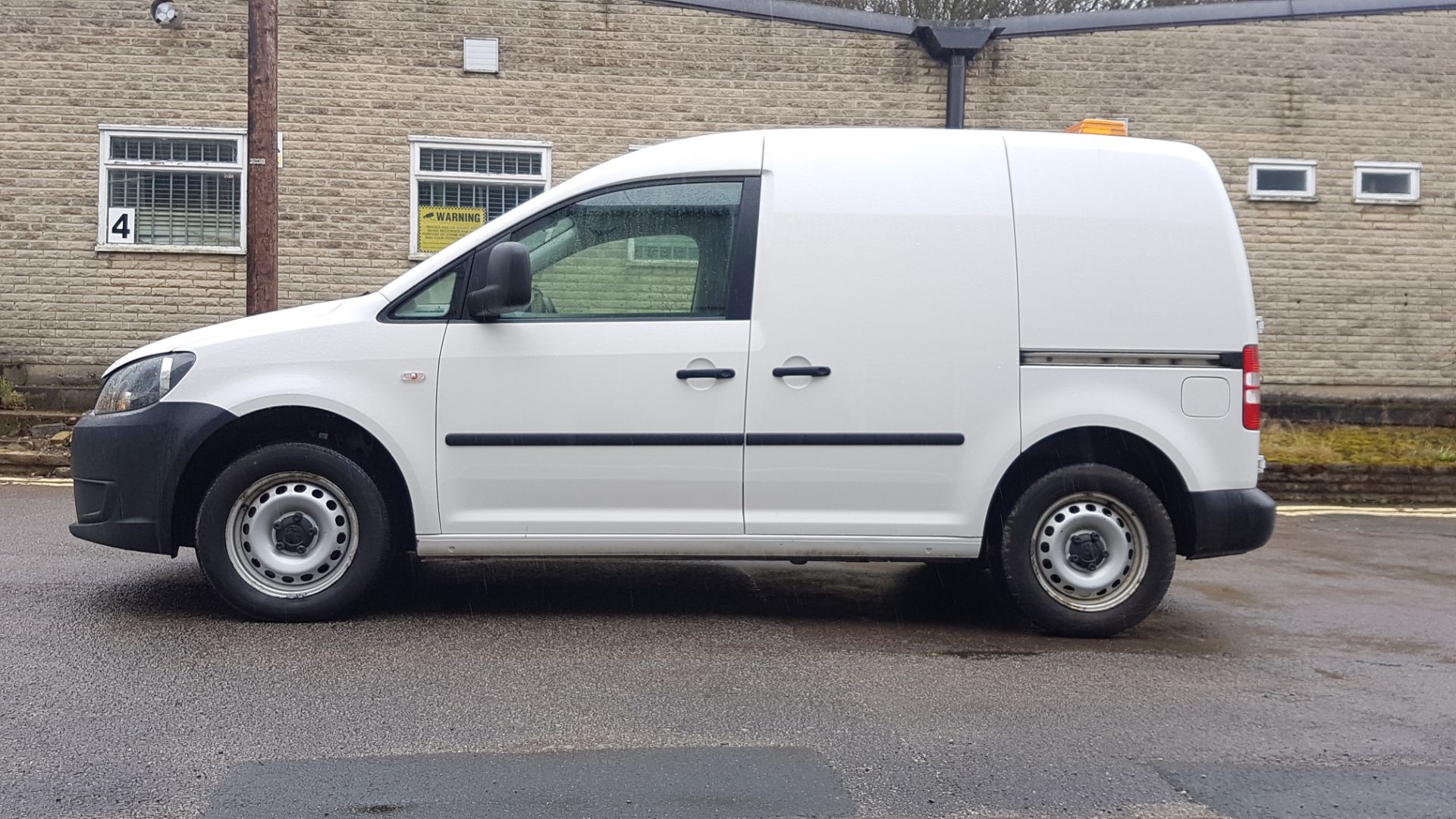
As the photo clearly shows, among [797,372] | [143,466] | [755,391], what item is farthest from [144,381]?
[797,372]

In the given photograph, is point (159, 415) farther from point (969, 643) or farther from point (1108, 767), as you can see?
point (1108, 767)

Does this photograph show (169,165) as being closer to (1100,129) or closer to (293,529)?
(293,529)

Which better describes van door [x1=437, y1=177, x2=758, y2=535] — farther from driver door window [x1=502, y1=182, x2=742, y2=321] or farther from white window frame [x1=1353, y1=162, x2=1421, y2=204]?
white window frame [x1=1353, y1=162, x2=1421, y2=204]

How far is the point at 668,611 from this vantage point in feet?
19.8

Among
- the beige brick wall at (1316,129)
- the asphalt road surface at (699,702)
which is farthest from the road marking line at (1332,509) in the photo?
the beige brick wall at (1316,129)

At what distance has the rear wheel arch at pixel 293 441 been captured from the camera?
5590mm

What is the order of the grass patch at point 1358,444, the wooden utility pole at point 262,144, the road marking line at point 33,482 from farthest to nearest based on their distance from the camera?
1. the grass patch at point 1358,444
2. the wooden utility pole at point 262,144
3. the road marking line at point 33,482

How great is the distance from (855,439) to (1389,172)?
39.7ft

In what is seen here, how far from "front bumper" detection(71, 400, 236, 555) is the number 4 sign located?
9433 mm

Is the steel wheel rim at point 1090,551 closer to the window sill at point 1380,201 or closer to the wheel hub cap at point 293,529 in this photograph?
the wheel hub cap at point 293,529

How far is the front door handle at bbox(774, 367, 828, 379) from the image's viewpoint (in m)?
5.53

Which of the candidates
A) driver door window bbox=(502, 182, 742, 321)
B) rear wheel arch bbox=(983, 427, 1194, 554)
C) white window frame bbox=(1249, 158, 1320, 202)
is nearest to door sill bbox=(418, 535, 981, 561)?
rear wheel arch bbox=(983, 427, 1194, 554)

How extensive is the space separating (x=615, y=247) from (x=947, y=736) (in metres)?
2.56

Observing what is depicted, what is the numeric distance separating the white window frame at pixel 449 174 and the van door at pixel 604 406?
8.90 m
